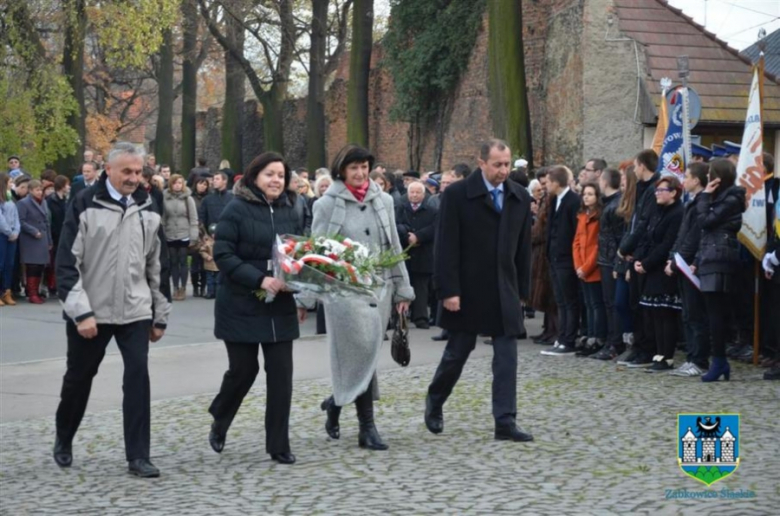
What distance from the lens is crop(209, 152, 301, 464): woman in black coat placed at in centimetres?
823

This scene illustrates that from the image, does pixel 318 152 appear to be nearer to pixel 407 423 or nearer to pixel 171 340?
pixel 171 340

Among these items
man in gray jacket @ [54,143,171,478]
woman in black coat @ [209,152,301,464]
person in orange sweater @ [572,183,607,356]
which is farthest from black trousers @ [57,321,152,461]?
person in orange sweater @ [572,183,607,356]

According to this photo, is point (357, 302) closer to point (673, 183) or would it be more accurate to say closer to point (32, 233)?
point (673, 183)

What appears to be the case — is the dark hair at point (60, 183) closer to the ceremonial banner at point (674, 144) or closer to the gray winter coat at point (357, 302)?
the ceremonial banner at point (674, 144)

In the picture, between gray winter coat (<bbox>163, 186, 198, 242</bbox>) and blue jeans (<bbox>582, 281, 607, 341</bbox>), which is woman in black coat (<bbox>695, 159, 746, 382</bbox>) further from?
gray winter coat (<bbox>163, 186, 198, 242</bbox>)

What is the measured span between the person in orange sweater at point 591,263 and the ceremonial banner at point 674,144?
5.82 ft

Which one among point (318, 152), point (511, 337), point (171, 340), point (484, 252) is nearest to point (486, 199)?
point (484, 252)

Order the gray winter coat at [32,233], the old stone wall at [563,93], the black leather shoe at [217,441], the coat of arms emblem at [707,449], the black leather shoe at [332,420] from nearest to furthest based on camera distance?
the coat of arms emblem at [707,449]
the black leather shoe at [217,441]
the black leather shoe at [332,420]
the gray winter coat at [32,233]
the old stone wall at [563,93]

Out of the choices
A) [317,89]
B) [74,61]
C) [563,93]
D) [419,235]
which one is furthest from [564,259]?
[317,89]

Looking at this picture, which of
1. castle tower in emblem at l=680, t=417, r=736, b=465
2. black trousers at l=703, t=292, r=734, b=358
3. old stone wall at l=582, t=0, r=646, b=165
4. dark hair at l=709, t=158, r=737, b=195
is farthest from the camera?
old stone wall at l=582, t=0, r=646, b=165

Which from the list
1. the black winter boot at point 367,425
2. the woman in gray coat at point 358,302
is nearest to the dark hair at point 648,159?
the woman in gray coat at point 358,302

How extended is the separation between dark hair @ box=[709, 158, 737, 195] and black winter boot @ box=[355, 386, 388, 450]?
4.57m

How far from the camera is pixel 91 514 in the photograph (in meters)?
6.91

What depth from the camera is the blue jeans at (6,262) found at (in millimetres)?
19672
